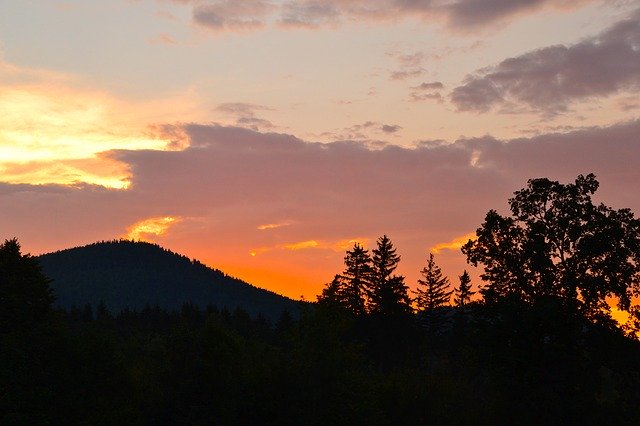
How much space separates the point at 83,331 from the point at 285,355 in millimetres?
18092

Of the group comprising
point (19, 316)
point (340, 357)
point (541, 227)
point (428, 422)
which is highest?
point (541, 227)

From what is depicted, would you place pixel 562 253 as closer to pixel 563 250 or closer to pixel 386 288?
pixel 563 250

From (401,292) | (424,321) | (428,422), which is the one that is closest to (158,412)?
Result: (428,422)

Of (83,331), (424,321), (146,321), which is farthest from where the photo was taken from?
(146,321)

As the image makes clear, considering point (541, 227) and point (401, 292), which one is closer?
point (541, 227)

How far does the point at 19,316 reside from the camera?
54406 millimetres

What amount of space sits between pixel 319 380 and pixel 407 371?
31.0ft

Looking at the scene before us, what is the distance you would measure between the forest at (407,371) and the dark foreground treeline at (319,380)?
9 cm

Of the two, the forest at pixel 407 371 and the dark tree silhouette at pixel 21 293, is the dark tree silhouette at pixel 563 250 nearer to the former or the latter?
the forest at pixel 407 371

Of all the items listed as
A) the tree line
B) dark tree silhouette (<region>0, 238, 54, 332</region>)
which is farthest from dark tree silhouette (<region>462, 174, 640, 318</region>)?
dark tree silhouette (<region>0, 238, 54, 332</region>)

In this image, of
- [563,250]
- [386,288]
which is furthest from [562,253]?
[386,288]

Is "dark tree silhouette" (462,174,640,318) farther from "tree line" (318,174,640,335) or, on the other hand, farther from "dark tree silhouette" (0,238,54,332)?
"dark tree silhouette" (0,238,54,332)

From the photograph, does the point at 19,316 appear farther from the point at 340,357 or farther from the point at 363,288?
the point at 363,288

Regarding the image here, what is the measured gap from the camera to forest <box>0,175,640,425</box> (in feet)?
166
